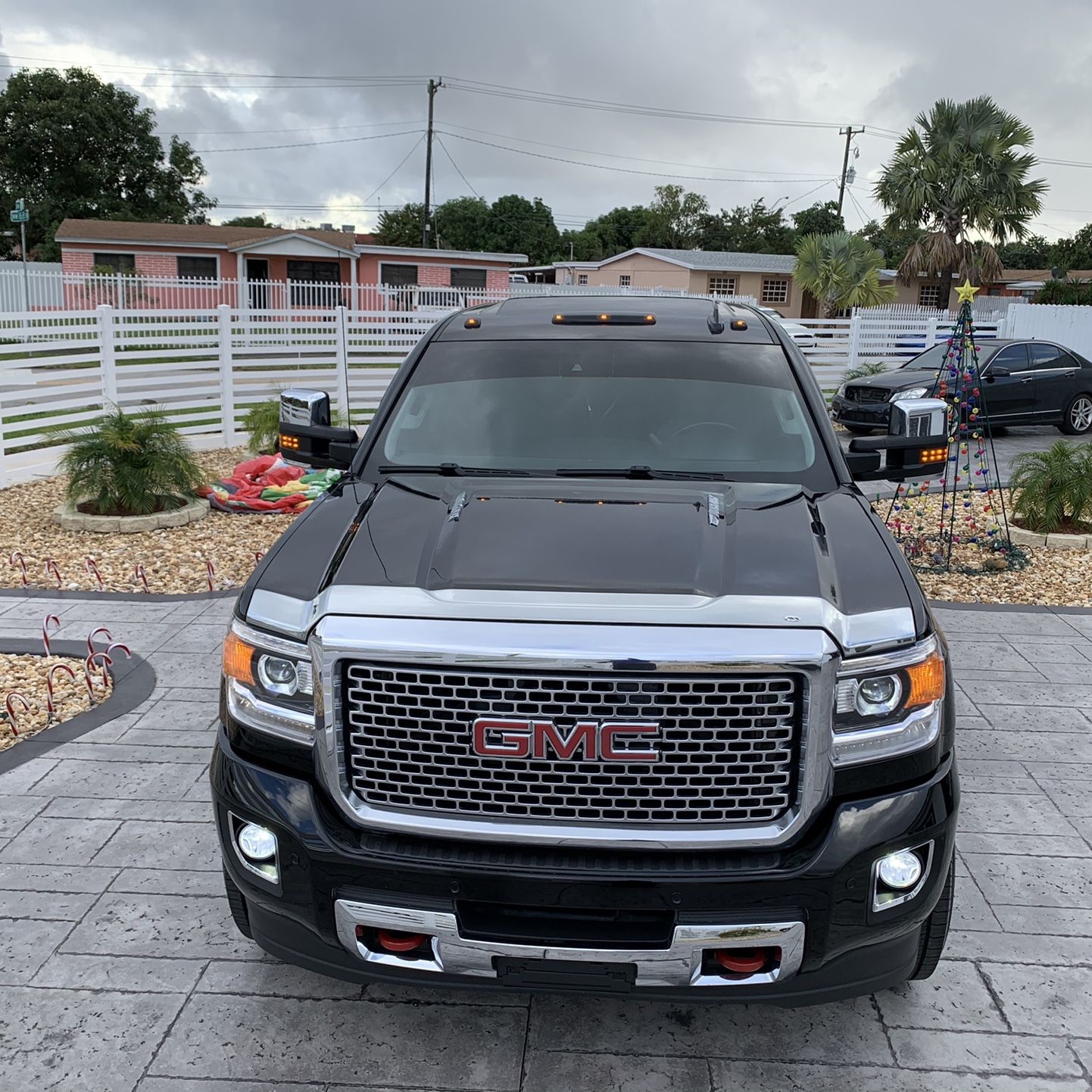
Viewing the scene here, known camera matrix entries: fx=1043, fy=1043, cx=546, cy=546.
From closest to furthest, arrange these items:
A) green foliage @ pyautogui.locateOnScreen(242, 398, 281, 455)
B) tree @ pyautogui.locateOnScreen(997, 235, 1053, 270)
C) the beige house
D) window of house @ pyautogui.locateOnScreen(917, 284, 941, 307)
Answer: green foliage @ pyautogui.locateOnScreen(242, 398, 281, 455), the beige house, window of house @ pyautogui.locateOnScreen(917, 284, 941, 307), tree @ pyautogui.locateOnScreen(997, 235, 1053, 270)

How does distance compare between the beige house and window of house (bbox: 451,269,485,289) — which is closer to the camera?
window of house (bbox: 451,269,485,289)

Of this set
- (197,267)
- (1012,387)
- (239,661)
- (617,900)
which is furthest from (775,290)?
(617,900)

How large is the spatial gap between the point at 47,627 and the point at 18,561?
61.2 inches

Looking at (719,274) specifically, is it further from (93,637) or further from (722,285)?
(93,637)

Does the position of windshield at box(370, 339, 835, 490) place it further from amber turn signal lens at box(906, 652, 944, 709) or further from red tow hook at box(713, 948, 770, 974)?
red tow hook at box(713, 948, 770, 974)

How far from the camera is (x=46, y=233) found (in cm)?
5384

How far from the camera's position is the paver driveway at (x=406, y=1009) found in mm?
2756

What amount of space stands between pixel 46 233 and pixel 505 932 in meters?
60.0

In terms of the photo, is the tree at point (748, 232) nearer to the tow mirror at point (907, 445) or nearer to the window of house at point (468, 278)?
the window of house at point (468, 278)

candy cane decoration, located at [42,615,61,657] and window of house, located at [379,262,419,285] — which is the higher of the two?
window of house, located at [379,262,419,285]

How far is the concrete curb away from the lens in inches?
182

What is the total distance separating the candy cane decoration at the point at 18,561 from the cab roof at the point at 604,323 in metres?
4.46

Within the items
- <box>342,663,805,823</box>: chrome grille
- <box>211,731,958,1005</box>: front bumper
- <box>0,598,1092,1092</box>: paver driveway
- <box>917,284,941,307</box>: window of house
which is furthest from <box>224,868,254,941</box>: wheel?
<box>917,284,941,307</box>: window of house

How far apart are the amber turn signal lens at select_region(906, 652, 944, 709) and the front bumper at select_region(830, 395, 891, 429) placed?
12.8m
